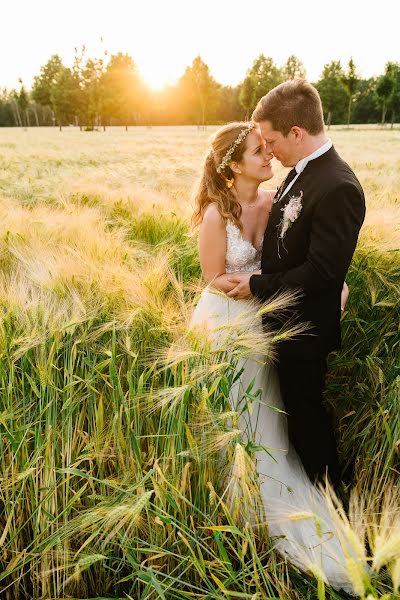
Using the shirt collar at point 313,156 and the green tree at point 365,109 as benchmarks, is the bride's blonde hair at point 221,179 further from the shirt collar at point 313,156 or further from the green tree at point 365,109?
the green tree at point 365,109

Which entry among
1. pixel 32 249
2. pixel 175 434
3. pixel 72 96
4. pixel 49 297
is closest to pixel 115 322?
pixel 49 297

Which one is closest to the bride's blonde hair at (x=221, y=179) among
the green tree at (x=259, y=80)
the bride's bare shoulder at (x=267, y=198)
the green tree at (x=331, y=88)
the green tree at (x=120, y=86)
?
the bride's bare shoulder at (x=267, y=198)

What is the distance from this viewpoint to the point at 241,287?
7.14 ft

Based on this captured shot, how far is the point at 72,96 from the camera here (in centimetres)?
5072

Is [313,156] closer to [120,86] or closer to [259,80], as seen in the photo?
[259,80]

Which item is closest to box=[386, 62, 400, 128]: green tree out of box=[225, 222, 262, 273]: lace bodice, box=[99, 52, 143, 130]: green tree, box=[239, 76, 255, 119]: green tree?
box=[239, 76, 255, 119]: green tree

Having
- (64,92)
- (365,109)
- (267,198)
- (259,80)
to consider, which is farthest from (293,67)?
(267,198)

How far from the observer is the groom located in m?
1.86

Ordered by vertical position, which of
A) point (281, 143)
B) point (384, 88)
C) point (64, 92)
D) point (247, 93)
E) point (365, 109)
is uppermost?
point (64, 92)

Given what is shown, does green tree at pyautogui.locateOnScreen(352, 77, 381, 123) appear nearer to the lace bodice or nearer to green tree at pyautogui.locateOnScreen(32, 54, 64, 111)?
green tree at pyautogui.locateOnScreen(32, 54, 64, 111)

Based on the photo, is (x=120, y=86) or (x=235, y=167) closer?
(x=235, y=167)

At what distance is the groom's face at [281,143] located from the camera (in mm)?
2092

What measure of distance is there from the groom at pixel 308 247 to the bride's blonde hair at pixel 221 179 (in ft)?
0.68

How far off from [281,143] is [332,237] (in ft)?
1.79
